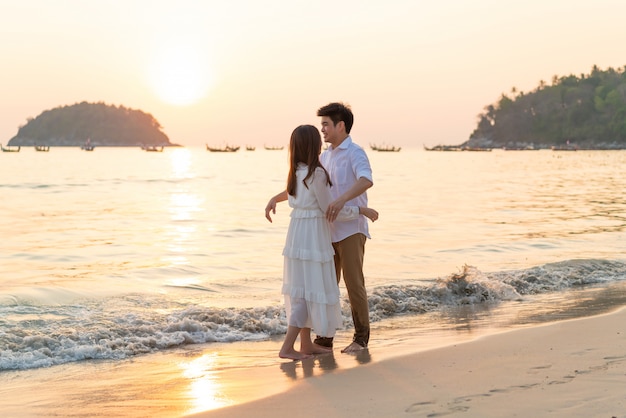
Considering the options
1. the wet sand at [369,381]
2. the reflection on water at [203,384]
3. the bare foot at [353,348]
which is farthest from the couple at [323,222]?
the reflection on water at [203,384]

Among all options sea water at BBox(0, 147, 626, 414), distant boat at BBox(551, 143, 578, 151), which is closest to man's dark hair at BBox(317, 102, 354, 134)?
sea water at BBox(0, 147, 626, 414)

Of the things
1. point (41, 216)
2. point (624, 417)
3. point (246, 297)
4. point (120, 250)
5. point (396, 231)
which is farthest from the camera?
point (41, 216)

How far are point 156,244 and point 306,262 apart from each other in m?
10.4

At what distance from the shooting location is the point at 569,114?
179 m

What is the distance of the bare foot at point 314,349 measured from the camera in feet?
20.1

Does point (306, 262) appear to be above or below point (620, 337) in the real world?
above

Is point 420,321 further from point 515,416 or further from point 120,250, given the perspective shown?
point 120,250

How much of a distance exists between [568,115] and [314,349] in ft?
601

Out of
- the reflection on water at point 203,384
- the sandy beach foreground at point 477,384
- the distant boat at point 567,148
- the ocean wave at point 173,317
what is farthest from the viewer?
the distant boat at point 567,148

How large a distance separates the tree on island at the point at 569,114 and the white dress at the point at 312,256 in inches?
6773

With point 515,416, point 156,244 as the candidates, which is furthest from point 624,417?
point 156,244

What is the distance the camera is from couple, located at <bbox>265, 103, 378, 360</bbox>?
18.8 ft

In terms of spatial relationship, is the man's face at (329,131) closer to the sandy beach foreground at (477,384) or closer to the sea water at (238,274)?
the sandy beach foreground at (477,384)

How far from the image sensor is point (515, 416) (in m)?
4.13
